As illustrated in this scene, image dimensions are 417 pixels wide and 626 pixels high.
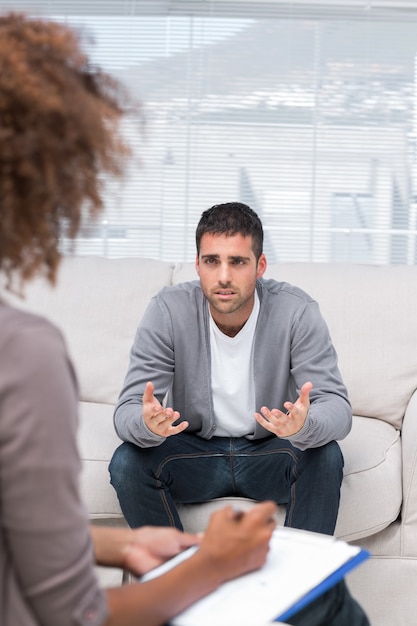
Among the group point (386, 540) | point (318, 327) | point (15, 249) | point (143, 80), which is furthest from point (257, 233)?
point (143, 80)

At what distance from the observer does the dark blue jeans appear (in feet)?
6.48

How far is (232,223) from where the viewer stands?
227cm

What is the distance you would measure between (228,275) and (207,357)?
0.73ft

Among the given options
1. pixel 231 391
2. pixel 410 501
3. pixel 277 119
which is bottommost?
pixel 410 501

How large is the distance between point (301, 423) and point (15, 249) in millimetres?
1260

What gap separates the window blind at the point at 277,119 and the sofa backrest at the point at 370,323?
1385 mm

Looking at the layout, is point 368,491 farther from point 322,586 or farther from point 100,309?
point 322,586

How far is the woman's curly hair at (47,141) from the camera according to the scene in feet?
2.35

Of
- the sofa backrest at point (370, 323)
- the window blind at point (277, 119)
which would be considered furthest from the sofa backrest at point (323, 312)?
the window blind at point (277, 119)

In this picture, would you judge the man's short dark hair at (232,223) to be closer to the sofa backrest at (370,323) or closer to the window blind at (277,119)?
the sofa backrest at (370,323)

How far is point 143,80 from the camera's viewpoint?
4.14 meters

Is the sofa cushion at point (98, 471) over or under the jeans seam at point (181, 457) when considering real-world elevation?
under

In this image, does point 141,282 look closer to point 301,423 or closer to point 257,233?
point 257,233

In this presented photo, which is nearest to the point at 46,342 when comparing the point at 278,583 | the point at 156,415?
the point at 278,583
